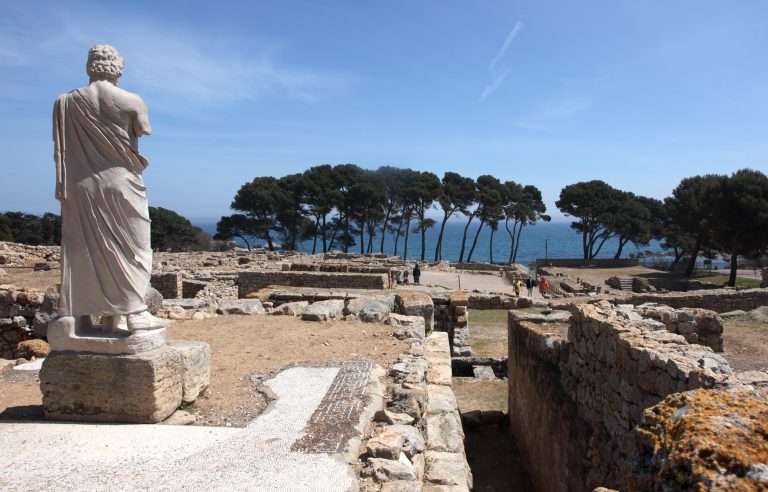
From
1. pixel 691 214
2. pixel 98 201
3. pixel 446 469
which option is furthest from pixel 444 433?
pixel 691 214

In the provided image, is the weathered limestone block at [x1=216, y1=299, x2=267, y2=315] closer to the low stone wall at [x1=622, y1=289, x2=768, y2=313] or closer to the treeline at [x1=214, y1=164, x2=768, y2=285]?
the low stone wall at [x1=622, y1=289, x2=768, y2=313]

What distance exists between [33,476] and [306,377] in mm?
2547

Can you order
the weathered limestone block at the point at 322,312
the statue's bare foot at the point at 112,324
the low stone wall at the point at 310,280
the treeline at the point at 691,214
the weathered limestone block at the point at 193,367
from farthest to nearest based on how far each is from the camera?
the treeline at the point at 691,214 → the low stone wall at the point at 310,280 → the weathered limestone block at the point at 322,312 → the weathered limestone block at the point at 193,367 → the statue's bare foot at the point at 112,324

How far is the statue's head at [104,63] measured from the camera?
418cm

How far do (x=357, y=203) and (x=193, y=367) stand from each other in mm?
43696

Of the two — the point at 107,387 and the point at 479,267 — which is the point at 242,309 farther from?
the point at 479,267

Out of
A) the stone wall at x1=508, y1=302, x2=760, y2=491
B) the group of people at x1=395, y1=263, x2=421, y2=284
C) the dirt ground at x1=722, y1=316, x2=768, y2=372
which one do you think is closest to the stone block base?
the stone wall at x1=508, y1=302, x2=760, y2=491

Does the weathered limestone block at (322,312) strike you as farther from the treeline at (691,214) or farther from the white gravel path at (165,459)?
the treeline at (691,214)

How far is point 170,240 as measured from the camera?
49906 mm

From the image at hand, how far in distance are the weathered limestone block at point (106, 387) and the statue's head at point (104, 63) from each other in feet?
7.61

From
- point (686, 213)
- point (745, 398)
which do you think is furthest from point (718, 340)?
point (686, 213)

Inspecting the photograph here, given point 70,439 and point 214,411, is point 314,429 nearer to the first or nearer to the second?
point 214,411

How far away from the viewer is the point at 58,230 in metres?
48.7

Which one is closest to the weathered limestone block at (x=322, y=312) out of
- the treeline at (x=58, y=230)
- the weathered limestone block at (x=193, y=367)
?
the weathered limestone block at (x=193, y=367)
